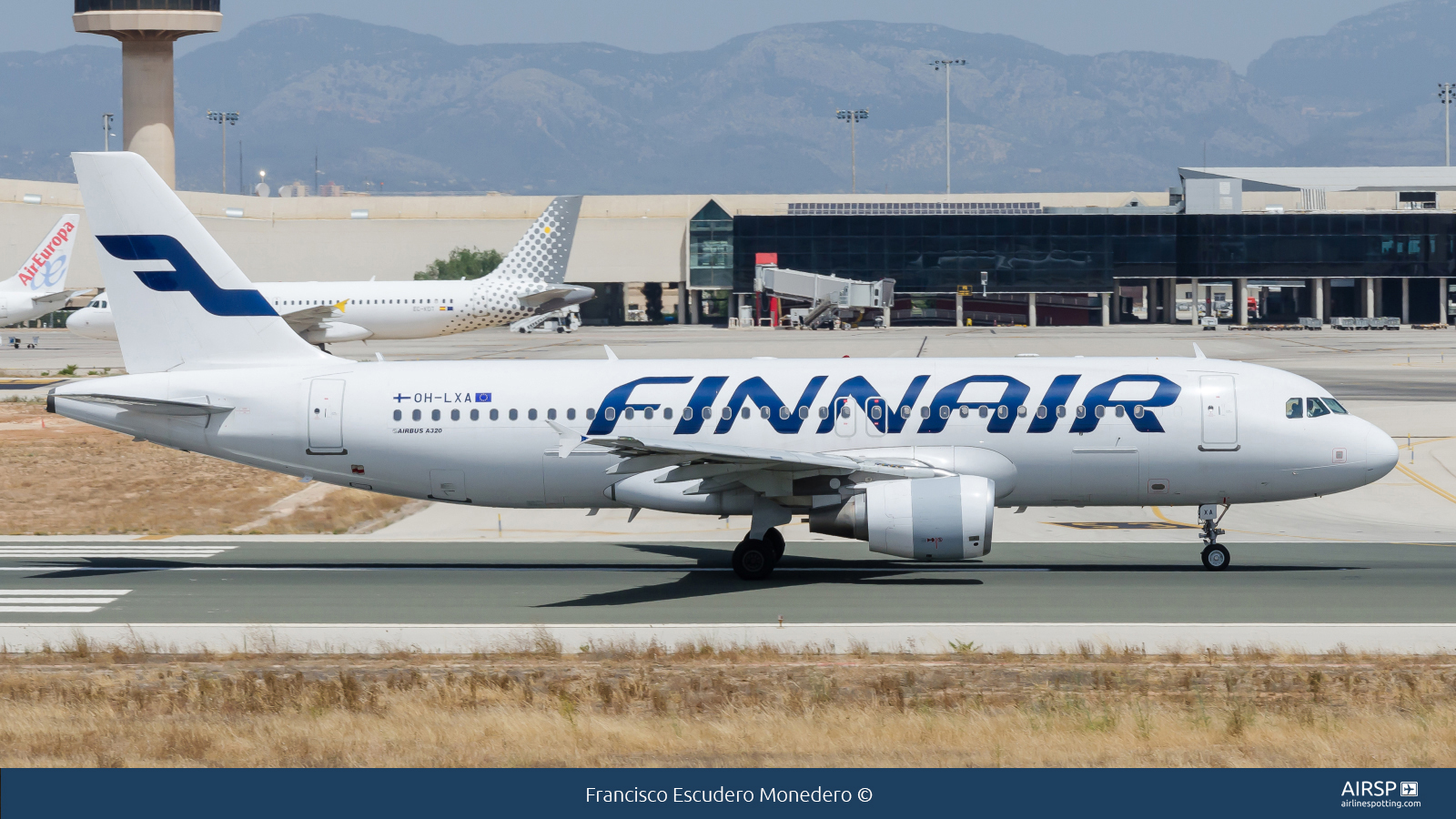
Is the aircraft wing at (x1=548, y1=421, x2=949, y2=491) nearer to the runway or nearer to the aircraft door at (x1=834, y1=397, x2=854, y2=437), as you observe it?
the aircraft door at (x1=834, y1=397, x2=854, y2=437)

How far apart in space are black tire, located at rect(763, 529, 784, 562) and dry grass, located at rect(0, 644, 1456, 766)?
6952mm

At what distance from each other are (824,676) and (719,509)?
8105mm

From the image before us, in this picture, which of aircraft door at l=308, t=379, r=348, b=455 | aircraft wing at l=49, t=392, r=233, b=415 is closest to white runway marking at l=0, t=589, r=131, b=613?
aircraft wing at l=49, t=392, r=233, b=415

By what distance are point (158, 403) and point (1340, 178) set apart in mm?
189313

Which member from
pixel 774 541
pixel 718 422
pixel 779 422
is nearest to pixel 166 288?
pixel 718 422

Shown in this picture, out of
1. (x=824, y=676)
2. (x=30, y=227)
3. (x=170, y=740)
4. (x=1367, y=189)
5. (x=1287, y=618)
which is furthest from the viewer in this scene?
(x=1367, y=189)

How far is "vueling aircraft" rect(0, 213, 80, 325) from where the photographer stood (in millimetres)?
89625

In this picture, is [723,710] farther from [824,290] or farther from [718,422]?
[824,290]

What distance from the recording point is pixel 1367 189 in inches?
7165

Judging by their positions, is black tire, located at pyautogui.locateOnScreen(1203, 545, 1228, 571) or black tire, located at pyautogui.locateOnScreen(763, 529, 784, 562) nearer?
black tire, located at pyautogui.locateOnScreen(763, 529, 784, 562)

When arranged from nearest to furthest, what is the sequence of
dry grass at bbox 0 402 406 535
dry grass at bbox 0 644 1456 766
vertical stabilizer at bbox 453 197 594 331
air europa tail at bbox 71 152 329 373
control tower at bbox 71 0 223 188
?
dry grass at bbox 0 644 1456 766 < air europa tail at bbox 71 152 329 373 < dry grass at bbox 0 402 406 535 < vertical stabilizer at bbox 453 197 594 331 < control tower at bbox 71 0 223 188

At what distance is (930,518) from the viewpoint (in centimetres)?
2564

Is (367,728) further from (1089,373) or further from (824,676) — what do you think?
(1089,373)

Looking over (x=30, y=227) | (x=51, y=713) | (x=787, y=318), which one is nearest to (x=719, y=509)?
(x=51, y=713)
